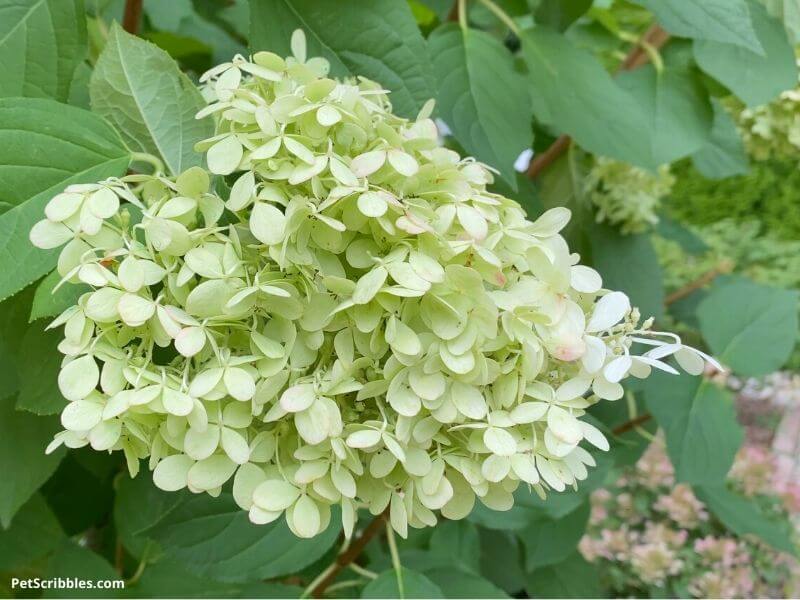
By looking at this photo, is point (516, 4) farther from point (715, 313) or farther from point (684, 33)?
point (715, 313)

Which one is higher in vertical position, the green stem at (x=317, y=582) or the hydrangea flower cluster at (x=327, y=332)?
the hydrangea flower cluster at (x=327, y=332)

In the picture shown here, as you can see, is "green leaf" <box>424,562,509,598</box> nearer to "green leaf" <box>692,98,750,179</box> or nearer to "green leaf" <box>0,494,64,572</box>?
"green leaf" <box>0,494,64,572</box>

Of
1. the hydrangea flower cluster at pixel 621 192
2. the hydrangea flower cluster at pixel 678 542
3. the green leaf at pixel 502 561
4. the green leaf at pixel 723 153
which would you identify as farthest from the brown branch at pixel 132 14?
the hydrangea flower cluster at pixel 678 542

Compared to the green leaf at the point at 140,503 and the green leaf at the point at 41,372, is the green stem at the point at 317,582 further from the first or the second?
the green leaf at the point at 41,372

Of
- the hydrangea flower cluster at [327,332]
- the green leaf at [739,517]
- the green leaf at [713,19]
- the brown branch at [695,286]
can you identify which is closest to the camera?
the hydrangea flower cluster at [327,332]

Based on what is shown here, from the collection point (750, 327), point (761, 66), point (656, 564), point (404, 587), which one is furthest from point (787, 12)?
point (656, 564)

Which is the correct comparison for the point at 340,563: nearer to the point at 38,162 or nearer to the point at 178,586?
the point at 178,586

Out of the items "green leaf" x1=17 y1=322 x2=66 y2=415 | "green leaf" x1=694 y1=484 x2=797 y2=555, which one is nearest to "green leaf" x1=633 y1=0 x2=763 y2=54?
"green leaf" x1=17 y1=322 x2=66 y2=415

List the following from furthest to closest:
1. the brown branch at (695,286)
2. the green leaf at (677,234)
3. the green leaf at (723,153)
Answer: the brown branch at (695,286) → the green leaf at (677,234) → the green leaf at (723,153)
